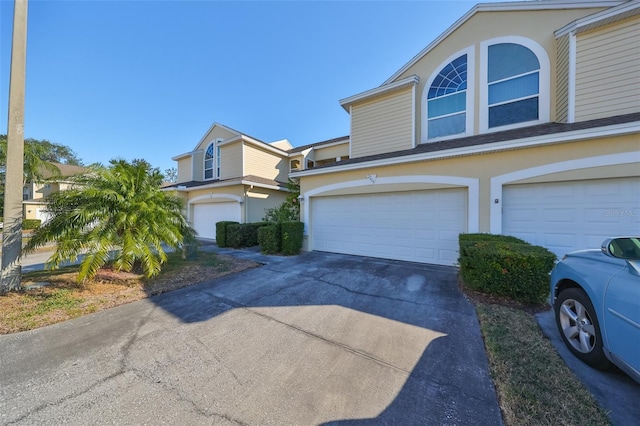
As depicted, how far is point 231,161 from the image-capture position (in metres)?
13.9

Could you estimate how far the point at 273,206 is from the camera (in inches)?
546

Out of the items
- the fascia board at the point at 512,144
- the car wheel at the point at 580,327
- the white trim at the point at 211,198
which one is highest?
the fascia board at the point at 512,144

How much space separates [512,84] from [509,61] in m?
0.79

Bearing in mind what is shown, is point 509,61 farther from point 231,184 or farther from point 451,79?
point 231,184

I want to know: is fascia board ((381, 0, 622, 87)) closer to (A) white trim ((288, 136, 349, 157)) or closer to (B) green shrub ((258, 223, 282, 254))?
(A) white trim ((288, 136, 349, 157))

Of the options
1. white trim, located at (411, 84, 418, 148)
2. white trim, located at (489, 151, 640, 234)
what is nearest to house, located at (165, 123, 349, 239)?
white trim, located at (411, 84, 418, 148)

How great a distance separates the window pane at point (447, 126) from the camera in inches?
309

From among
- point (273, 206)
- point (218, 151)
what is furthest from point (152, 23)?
point (273, 206)

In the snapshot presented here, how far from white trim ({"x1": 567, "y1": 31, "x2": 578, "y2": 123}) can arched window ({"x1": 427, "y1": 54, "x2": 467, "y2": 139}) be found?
2.40m

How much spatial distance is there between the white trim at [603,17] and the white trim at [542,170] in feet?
13.2

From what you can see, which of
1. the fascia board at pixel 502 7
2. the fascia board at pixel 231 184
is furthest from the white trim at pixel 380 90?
the fascia board at pixel 231 184

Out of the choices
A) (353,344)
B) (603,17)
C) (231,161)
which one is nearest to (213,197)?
(231,161)

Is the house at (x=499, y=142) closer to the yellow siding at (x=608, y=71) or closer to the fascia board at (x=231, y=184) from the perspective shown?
the yellow siding at (x=608, y=71)

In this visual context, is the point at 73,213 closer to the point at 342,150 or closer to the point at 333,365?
the point at 333,365
